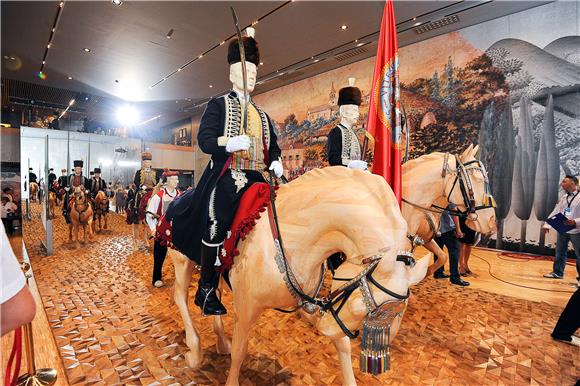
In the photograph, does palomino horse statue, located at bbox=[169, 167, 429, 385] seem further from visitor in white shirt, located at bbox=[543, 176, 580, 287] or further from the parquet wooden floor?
visitor in white shirt, located at bbox=[543, 176, 580, 287]

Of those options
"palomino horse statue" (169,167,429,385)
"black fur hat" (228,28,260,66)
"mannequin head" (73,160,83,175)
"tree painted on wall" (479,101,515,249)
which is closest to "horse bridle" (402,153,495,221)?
"palomino horse statue" (169,167,429,385)

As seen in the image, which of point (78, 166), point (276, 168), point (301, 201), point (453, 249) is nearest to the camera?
point (301, 201)

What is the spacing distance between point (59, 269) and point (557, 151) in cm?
1078

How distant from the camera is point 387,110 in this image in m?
2.64

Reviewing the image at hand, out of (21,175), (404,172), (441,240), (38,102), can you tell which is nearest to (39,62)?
(38,102)

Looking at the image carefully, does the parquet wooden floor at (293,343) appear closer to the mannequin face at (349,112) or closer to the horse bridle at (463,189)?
the horse bridle at (463,189)

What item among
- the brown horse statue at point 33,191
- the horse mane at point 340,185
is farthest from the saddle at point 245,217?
the brown horse statue at point 33,191

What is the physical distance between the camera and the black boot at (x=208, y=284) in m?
1.87

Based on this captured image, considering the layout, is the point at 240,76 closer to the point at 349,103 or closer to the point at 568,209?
the point at 349,103

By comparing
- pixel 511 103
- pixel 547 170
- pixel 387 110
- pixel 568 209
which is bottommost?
pixel 568 209

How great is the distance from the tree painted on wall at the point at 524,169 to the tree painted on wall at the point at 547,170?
0.44 feet

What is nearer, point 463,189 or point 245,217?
point 245,217

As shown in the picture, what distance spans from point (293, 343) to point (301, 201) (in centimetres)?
188

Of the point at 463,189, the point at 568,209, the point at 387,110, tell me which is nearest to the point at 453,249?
the point at 568,209
